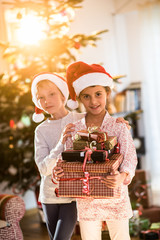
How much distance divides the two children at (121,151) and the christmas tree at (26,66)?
1009 millimetres

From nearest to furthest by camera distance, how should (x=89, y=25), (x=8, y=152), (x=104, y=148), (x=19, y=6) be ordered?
(x=104, y=148) → (x=19, y=6) → (x=8, y=152) → (x=89, y=25)

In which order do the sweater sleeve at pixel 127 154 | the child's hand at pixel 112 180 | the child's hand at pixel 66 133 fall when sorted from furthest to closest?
the child's hand at pixel 66 133, the sweater sleeve at pixel 127 154, the child's hand at pixel 112 180

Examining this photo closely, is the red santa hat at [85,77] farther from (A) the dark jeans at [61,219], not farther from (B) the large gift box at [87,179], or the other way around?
(A) the dark jeans at [61,219]

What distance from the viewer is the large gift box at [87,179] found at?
1575 millimetres

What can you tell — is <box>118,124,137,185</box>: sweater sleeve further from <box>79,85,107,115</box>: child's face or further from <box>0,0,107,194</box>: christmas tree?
<box>0,0,107,194</box>: christmas tree

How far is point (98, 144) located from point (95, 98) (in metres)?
0.26

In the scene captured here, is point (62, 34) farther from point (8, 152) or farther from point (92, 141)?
point (92, 141)

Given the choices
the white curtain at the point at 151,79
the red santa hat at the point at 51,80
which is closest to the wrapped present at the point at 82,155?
the red santa hat at the point at 51,80

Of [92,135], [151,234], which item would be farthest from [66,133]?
[151,234]

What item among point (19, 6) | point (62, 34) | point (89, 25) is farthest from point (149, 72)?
point (19, 6)

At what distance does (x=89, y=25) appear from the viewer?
515cm

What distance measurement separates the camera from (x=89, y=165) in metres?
1.58

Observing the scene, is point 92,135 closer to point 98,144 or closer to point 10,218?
point 98,144

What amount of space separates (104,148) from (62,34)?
183 cm
